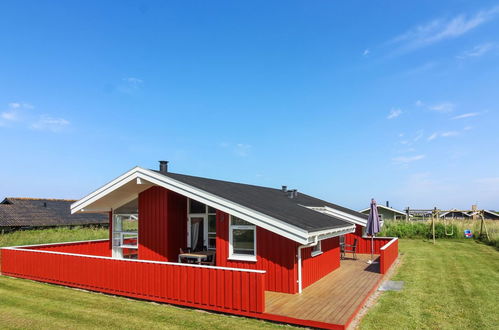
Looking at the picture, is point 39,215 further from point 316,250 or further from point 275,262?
point 275,262

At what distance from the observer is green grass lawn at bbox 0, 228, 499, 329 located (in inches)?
275

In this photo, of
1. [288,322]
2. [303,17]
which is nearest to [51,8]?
[303,17]

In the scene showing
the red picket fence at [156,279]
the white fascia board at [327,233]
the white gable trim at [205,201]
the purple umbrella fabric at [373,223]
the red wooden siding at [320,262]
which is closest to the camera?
the red picket fence at [156,279]

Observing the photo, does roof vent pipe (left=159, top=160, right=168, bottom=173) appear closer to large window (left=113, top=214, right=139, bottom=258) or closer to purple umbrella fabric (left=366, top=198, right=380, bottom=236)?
large window (left=113, top=214, right=139, bottom=258)

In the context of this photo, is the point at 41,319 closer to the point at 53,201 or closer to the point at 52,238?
the point at 52,238

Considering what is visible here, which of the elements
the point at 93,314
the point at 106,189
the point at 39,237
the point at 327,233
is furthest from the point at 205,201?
the point at 39,237

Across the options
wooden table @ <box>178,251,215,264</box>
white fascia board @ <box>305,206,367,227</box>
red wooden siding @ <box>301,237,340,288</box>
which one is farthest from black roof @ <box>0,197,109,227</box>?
red wooden siding @ <box>301,237,340,288</box>

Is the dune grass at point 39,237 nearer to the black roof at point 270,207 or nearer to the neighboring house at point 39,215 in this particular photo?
the neighboring house at point 39,215

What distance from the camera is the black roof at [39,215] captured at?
26234 mm

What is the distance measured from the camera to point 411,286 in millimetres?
10359

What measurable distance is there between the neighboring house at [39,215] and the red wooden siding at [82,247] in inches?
554

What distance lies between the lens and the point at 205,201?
959 centimetres

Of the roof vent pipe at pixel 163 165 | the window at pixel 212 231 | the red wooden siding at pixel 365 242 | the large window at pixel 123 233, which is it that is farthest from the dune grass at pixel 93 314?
the red wooden siding at pixel 365 242

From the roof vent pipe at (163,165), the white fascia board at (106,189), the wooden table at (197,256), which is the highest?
the roof vent pipe at (163,165)
